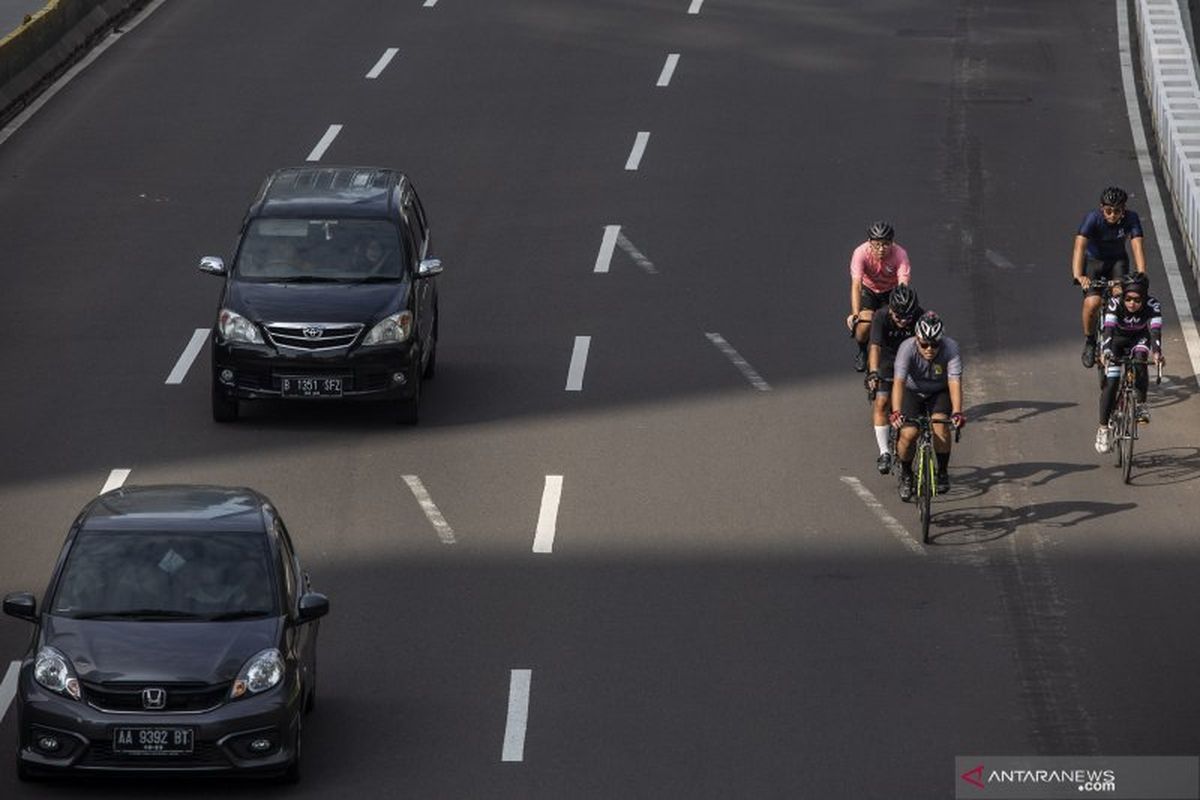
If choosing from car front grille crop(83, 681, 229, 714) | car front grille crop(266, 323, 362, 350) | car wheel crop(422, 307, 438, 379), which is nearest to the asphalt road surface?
car wheel crop(422, 307, 438, 379)

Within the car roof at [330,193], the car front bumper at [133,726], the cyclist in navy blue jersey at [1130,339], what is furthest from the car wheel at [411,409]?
the car front bumper at [133,726]

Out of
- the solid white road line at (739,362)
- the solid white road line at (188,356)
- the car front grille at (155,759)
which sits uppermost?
the car front grille at (155,759)

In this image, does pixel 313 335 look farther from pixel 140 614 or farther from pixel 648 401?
pixel 140 614

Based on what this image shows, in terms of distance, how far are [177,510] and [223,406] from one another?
769 centimetres

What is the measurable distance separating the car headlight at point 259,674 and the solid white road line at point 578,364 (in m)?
10.2

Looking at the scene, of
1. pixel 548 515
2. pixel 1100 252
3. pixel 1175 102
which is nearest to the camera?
pixel 548 515

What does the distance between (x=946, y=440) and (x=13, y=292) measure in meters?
11.8

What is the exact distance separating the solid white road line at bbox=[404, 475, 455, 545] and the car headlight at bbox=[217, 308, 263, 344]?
2186mm

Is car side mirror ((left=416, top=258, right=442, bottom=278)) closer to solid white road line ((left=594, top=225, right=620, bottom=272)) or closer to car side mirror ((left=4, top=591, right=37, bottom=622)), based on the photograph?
solid white road line ((left=594, top=225, right=620, bottom=272))

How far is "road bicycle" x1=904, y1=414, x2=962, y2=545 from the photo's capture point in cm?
1998

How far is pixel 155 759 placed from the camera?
14.4 meters

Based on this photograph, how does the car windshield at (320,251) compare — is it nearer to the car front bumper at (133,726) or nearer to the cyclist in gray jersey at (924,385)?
the cyclist in gray jersey at (924,385)

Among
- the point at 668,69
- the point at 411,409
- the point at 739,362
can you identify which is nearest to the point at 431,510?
the point at 411,409

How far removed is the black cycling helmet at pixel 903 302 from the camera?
69.4ft
